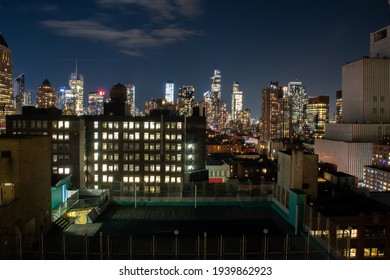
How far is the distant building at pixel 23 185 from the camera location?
→ 37.2 ft

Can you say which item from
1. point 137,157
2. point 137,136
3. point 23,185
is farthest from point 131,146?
point 23,185

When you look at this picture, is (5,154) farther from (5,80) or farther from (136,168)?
(5,80)

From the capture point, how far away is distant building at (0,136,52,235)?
11336 mm

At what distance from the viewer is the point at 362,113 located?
309 feet

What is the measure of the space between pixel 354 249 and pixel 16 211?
86.5ft

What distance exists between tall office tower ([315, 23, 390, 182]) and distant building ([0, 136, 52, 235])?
8402 cm

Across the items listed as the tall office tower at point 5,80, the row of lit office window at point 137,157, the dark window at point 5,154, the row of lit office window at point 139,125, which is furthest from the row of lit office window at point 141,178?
the tall office tower at point 5,80

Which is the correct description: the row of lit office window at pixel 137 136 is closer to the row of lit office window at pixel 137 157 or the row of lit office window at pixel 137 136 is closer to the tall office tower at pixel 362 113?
the row of lit office window at pixel 137 157

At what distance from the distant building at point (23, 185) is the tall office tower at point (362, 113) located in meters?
84.0

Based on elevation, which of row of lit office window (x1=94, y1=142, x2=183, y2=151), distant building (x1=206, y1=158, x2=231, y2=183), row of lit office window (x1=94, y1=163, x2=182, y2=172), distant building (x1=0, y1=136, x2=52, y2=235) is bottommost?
distant building (x1=206, y1=158, x2=231, y2=183)

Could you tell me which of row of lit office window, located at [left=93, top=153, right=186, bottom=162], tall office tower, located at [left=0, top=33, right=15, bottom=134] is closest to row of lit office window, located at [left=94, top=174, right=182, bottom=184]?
row of lit office window, located at [left=93, top=153, right=186, bottom=162]

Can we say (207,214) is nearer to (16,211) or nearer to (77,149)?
(16,211)

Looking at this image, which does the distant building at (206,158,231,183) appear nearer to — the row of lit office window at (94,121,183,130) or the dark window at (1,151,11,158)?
the row of lit office window at (94,121,183,130)

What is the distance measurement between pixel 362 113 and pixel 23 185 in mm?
96383
